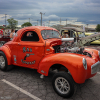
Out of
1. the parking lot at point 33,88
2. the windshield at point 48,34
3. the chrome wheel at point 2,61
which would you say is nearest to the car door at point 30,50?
the windshield at point 48,34

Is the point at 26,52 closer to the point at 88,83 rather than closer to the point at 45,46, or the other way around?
the point at 45,46

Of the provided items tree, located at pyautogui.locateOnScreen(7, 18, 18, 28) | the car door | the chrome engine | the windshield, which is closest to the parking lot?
the car door

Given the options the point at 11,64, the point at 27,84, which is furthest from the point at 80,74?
the point at 11,64

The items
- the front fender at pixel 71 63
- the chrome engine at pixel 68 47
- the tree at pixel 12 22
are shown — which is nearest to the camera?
the front fender at pixel 71 63

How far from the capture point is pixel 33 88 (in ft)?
11.8

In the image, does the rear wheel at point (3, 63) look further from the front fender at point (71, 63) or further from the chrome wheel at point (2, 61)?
the front fender at point (71, 63)

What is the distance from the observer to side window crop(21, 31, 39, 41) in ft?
13.7

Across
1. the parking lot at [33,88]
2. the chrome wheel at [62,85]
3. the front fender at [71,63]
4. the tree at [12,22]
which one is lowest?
the parking lot at [33,88]

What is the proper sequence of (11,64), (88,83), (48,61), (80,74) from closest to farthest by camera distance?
1. (80,74)
2. (48,61)
3. (88,83)
4. (11,64)

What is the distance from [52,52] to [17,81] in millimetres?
1696

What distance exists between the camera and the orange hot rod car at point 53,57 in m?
2.95

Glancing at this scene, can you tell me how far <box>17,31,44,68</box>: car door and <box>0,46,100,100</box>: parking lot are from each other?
596 mm

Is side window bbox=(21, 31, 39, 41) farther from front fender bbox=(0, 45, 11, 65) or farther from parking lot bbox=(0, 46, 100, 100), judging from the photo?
parking lot bbox=(0, 46, 100, 100)

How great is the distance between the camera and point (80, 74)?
2.84 m
